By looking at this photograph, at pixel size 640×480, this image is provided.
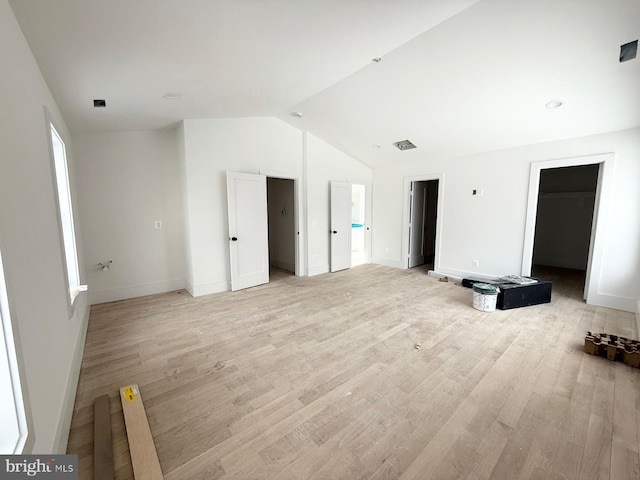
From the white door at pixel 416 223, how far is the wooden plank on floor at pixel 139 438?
5619mm

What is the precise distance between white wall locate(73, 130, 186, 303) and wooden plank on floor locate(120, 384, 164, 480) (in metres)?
2.77

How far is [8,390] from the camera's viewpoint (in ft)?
3.44

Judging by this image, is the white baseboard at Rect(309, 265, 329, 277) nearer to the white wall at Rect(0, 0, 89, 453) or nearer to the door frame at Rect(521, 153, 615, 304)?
the white wall at Rect(0, 0, 89, 453)

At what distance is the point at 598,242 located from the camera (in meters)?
3.78

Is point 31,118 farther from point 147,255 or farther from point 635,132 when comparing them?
point 635,132

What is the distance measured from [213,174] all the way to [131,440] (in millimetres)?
3653

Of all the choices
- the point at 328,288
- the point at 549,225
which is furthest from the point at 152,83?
the point at 549,225

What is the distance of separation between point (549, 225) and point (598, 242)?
317 cm

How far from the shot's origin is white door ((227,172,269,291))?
4.48 m

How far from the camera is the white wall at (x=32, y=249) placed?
1203 mm

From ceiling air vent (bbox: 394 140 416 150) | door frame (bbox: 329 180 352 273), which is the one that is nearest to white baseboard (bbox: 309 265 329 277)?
door frame (bbox: 329 180 352 273)

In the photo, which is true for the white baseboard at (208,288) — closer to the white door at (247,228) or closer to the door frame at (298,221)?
the white door at (247,228)

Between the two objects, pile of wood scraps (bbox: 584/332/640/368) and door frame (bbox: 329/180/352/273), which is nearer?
pile of wood scraps (bbox: 584/332/640/368)

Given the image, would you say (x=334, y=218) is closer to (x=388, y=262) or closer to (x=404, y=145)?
(x=388, y=262)
